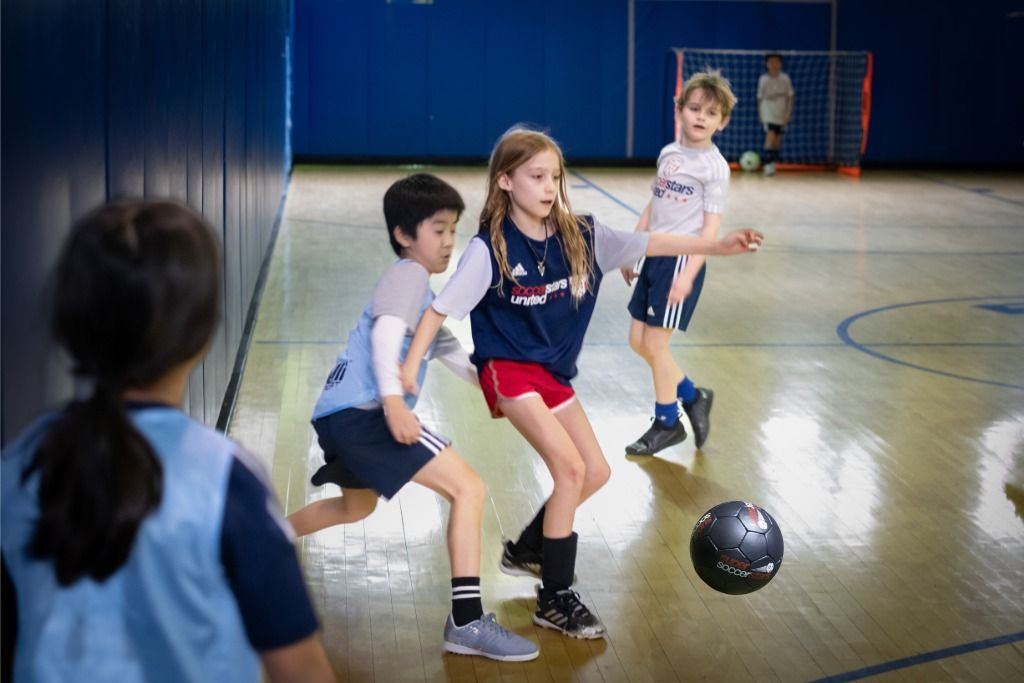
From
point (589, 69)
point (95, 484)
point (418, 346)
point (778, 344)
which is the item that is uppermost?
point (589, 69)

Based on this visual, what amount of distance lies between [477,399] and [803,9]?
16.5 metres

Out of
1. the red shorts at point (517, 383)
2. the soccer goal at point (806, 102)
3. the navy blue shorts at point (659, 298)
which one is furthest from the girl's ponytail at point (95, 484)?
the soccer goal at point (806, 102)

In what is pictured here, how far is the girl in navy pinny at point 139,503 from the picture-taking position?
139 cm

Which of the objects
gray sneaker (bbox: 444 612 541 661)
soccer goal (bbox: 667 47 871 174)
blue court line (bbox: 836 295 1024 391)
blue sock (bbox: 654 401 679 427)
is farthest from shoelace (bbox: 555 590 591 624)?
soccer goal (bbox: 667 47 871 174)

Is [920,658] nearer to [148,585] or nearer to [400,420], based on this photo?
[400,420]

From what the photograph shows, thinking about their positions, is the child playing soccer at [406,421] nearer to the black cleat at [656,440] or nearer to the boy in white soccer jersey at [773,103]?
the black cleat at [656,440]

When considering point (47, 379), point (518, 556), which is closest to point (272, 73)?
point (518, 556)

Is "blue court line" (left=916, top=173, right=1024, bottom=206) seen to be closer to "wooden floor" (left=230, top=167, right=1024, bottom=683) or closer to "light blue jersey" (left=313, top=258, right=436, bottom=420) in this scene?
"wooden floor" (left=230, top=167, right=1024, bottom=683)

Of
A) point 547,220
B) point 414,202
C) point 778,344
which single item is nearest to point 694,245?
point 547,220

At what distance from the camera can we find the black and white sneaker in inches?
148

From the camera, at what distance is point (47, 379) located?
8.30ft

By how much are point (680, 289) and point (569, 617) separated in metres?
1.94

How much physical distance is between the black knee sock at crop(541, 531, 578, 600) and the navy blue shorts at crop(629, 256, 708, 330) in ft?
6.32

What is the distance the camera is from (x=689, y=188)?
5582mm
